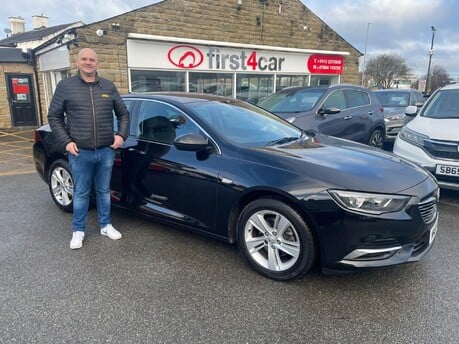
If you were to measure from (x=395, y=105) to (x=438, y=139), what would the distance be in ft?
19.7

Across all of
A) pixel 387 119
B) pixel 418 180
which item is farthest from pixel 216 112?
pixel 387 119

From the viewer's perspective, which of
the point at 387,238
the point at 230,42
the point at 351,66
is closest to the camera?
the point at 387,238

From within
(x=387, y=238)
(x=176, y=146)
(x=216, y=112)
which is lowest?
(x=387, y=238)

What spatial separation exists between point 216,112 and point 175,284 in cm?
170

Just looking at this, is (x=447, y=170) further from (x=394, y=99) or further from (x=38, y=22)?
(x=38, y=22)

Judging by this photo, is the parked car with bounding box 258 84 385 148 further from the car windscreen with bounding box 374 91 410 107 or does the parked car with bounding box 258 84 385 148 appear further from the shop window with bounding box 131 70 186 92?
the shop window with bounding box 131 70 186 92

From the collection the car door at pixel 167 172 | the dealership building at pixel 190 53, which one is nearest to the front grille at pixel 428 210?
the car door at pixel 167 172

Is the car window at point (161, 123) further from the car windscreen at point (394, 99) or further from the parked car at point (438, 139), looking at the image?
the car windscreen at point (394, 99)

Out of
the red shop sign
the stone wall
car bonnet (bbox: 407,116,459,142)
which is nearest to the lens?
car bonnet (bbox: 407,116,459,142)

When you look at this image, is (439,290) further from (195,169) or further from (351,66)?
(351,66)

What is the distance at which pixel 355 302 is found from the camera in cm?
264

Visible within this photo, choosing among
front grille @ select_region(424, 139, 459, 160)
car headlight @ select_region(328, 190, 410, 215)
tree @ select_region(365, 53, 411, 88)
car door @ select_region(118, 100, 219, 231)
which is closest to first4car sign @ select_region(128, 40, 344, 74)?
car door @ select_region(118, 100, 219, 231)

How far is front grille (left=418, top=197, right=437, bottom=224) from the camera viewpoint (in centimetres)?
271

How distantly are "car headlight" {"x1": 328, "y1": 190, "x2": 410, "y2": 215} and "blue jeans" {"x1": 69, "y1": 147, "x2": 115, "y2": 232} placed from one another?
217 centimetres
